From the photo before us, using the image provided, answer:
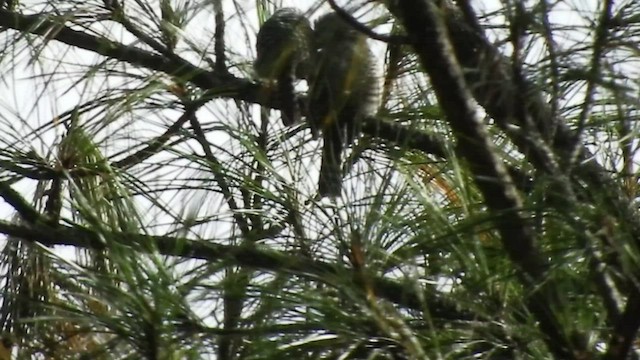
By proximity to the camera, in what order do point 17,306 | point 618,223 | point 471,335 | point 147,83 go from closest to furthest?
point 618,223 < point 471,335 < point 147,83 < point 17,306

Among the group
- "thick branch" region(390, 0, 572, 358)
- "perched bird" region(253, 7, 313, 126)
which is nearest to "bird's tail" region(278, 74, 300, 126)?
"perched bird" region(253, 7, 313, 126)

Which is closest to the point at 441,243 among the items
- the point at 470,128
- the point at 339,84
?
the point at 470,128

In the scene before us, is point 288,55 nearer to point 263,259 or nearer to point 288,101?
point 288,101

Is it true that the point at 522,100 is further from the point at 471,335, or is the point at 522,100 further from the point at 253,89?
A: the point at 253,89

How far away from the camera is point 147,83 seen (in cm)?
152

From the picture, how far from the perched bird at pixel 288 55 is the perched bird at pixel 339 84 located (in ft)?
0.07

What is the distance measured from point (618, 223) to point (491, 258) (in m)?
0.17

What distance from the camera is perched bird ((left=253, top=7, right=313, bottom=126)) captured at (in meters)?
1.54

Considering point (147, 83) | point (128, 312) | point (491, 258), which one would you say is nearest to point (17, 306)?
point (147, 83)

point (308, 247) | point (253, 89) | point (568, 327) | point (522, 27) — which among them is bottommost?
point (568, 327)

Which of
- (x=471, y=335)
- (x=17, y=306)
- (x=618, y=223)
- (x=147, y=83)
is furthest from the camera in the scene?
(x=17, y=306)

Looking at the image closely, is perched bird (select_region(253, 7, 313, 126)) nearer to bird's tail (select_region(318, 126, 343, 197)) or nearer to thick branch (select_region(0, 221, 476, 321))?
bird's tail (select_region(318, 126, 343, 197))

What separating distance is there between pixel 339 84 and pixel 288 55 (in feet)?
0.61

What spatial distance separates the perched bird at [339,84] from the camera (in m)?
1.46
